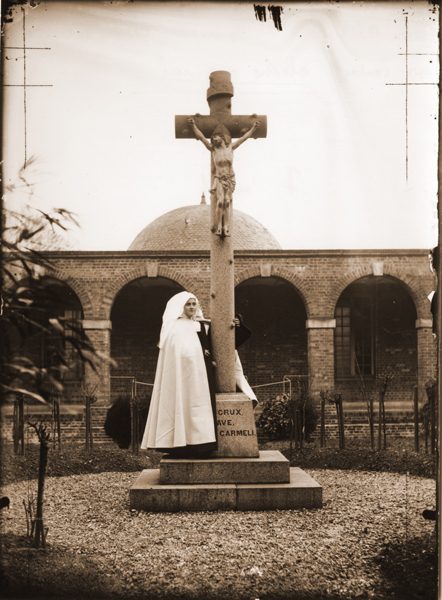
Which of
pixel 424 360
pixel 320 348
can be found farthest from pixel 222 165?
pixel 320 348

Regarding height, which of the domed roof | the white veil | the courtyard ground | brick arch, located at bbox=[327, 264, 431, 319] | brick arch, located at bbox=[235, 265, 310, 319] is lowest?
the courtyard ground

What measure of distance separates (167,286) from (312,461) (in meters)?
9.96

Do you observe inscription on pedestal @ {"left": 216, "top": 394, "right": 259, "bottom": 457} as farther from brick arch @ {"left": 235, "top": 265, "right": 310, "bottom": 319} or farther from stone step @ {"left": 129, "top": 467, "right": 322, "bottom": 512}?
brick arch @ {"left": 235, "top": 265, "right": 310, "bottom": 319}

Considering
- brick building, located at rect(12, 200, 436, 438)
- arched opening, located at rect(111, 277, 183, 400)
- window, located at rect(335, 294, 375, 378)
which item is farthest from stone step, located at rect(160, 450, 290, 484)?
window, located at rect(335, 294, 375, 378)

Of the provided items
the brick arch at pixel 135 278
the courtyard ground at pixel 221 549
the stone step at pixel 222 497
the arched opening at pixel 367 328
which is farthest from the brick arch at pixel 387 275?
the courtyard ground at pixel 221 549

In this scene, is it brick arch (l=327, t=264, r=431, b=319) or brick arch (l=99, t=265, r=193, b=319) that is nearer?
brick arch (l=327, t=264, r=431, b=319)

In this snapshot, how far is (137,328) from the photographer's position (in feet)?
55.3

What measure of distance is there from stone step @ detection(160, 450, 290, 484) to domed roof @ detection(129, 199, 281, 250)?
48.0 ft

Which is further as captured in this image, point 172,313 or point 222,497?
point 172,313

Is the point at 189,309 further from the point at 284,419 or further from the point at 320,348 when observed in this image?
the point at 320,348

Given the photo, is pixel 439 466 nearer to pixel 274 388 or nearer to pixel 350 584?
pixel 350 584

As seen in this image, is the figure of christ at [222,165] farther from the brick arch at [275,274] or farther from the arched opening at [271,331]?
the arched opening at [271,331]

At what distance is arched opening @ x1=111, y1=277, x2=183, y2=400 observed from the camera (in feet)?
53.1

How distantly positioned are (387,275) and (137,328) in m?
6.55
